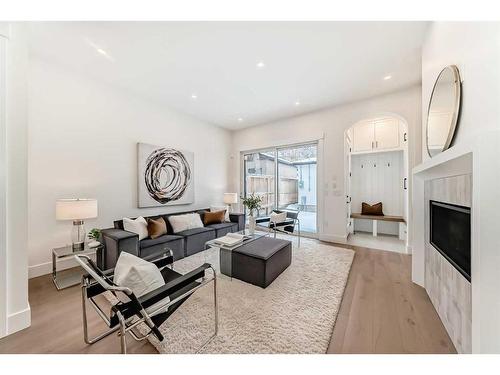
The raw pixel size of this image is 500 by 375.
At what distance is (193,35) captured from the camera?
6.90 feet

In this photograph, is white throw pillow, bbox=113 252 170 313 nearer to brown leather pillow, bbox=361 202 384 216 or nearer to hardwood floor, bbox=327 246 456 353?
hardwood floor, bbox=327 246 456 353

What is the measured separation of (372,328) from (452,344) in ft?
1.67

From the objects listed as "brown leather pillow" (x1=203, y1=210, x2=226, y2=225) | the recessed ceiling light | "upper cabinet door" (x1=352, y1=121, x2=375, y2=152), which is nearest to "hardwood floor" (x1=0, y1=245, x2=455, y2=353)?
"brown leather pillow" (x1=203, y1=210, x2=226, y2=225)

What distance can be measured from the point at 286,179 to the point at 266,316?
3.81 meters

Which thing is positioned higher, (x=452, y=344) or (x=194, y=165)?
(x=194, y=165)

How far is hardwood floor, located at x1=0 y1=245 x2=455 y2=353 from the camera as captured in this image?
141 cm

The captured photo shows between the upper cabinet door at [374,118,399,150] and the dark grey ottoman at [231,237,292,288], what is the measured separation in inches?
146

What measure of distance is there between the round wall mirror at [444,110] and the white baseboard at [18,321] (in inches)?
150

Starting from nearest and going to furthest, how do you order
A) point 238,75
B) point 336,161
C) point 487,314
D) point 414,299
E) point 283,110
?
point 487,314, point 414,299, point 238,75, point 336,161, point 283,110

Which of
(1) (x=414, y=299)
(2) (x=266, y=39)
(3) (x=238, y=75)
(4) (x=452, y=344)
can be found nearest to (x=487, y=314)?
(4) (x=452, y=344)

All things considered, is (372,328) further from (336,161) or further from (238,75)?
(238,75)

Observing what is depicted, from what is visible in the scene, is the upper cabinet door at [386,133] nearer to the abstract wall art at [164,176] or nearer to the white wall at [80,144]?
the abstract wall art at [164,176]
